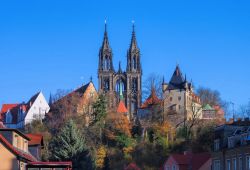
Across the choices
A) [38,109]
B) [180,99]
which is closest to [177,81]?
[180,99]

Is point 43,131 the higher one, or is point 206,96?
point 206,96

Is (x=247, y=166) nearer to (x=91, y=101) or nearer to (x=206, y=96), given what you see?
(x=91, y=101)

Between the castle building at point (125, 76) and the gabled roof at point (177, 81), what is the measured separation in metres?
14.5

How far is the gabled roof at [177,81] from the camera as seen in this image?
121m

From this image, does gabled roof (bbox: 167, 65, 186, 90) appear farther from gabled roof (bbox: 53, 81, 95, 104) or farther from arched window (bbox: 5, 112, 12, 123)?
arched window (bbox: 5, 112, 12, 123)

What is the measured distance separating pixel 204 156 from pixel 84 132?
30.9m

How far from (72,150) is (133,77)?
8207 cm

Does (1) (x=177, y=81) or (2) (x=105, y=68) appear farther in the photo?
(2) (x=105, y=68)

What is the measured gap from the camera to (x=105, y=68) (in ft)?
477

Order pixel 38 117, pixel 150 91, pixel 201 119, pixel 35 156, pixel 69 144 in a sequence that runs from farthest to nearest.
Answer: pixel 38 117 → pixel 150 91 → pixel 201 119 → pixel 69 144 → pixel 35 156

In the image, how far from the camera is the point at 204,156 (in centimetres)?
7138

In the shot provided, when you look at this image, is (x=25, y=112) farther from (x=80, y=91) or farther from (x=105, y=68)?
(x=105, y=68)

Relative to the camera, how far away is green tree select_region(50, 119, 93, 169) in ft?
202

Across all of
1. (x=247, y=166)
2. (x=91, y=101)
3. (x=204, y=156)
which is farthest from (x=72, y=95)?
(x=247, y=166)
